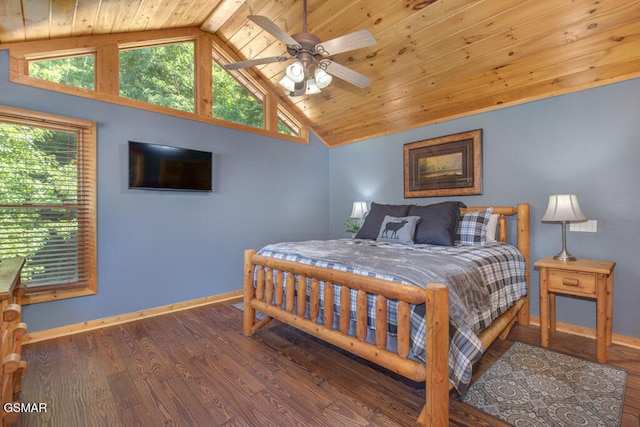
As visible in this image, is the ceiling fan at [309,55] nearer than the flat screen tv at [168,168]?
Yes

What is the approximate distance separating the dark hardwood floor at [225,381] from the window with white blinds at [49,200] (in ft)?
2.02

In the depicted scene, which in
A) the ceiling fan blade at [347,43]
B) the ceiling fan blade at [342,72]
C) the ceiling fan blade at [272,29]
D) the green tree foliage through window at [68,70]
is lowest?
the ceiling fan blade at [342,72]

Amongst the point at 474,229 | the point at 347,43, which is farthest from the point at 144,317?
the point at 474,229

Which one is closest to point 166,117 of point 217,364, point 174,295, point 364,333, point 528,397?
point 174,295

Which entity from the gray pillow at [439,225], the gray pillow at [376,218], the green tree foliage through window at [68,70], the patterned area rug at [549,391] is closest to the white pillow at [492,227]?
the gray pillow at [439,225]

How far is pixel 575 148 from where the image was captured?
2688 millimetres

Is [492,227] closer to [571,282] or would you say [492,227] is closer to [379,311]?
[571,282]

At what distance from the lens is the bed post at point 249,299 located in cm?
262

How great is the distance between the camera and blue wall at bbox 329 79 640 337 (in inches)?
→ 96.2

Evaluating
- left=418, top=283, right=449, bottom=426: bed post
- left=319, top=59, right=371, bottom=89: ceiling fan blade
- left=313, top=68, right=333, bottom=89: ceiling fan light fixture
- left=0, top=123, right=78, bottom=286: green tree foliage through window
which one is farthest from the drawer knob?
left=0, top=123, right=78, bottom=286: green tree foliage through window

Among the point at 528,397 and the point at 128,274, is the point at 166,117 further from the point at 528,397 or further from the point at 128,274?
the point at 528,397

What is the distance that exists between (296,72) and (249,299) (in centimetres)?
196

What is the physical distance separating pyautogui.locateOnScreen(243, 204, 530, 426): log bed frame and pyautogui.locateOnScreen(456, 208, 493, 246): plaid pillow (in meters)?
0.31

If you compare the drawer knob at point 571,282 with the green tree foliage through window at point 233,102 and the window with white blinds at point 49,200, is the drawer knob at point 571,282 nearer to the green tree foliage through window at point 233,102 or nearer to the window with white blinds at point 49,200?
the green tree foliage through window at point 233,102
